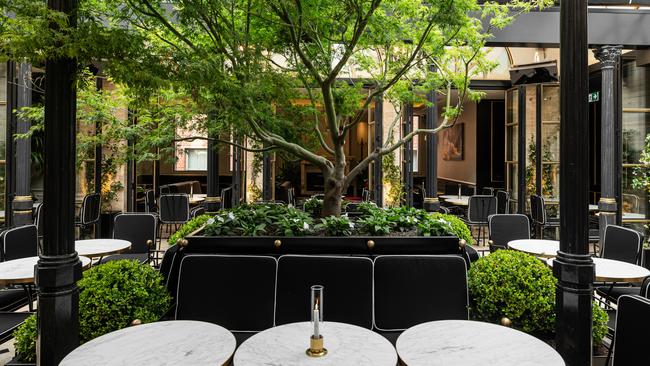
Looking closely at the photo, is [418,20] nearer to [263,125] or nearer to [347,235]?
[263,125]

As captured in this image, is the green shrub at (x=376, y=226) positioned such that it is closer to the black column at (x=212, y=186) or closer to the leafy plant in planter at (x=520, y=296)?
the leafy plant in planter at (x=520, y=296)

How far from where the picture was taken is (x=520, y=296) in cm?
274

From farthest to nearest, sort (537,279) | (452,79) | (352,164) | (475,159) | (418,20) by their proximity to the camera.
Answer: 1. (352,164)
2. (475,159)
3. (452,79)
4. (418,20)
5. (537,279)

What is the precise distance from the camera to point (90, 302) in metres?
2.61

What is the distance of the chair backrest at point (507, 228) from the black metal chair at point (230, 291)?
328 centimetres

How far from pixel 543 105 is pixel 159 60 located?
356 inches

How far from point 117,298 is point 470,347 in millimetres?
2047

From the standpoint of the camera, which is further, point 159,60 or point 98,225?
point 98,225

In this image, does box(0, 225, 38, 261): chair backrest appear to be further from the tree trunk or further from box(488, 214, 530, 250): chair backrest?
box(488, 214, 530, 250): chair backrest

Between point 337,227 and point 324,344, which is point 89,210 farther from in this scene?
point 324,344

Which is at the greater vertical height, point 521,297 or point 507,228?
point 507,228

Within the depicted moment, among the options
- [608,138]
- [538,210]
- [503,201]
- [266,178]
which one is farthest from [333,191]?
[503,201]

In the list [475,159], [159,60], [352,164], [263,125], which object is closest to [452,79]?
[263,125]

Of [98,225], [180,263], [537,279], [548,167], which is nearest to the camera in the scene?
[537,279]
